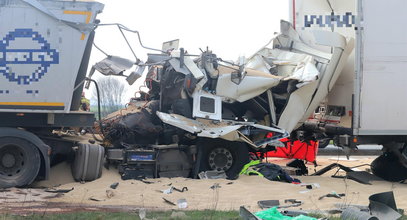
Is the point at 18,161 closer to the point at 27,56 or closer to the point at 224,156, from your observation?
the point at 27,56

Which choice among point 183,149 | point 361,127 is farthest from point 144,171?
point 361,127

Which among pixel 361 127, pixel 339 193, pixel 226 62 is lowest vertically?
pixel 339 193

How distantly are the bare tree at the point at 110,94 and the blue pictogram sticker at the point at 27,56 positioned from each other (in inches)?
56.1

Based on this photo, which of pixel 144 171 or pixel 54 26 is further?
pixel 144 171

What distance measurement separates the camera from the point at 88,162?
33.0ft

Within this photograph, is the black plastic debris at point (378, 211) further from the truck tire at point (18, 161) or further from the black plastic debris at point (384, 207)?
Answer: the truck tire at point (18, 161)

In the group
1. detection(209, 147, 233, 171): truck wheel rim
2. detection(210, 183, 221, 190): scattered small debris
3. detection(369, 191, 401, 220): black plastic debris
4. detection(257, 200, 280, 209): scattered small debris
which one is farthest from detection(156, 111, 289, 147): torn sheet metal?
detection(369, 191, 401, 220): black plastic debris

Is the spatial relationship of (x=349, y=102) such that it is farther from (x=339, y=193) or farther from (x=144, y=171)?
(x=144, y=171)

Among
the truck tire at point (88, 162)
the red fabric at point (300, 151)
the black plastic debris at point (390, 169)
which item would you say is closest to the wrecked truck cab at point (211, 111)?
the truck tire at point (88, 162)

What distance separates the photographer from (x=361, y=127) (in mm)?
10930

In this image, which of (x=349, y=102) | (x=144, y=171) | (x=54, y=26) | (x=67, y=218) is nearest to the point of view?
(x=67, y=218)

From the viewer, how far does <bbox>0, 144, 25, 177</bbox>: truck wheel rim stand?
9.38 metres

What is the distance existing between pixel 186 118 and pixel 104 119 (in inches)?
68.2

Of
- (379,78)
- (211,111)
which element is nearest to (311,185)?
(211,111)
